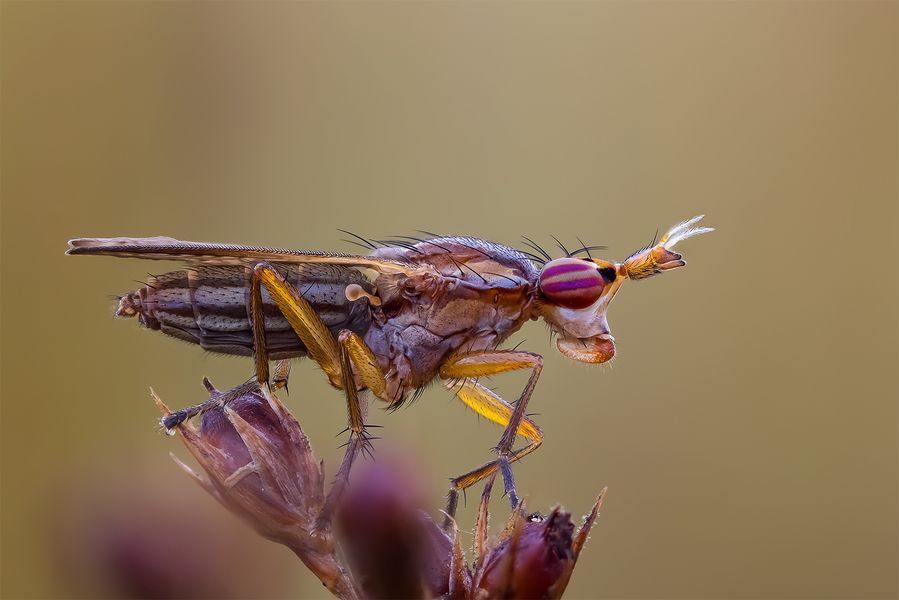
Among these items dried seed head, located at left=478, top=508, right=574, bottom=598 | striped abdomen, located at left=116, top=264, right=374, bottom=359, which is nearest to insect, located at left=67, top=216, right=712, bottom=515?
striped abdomen, located at left=116, top=264, right=374, bottom=359

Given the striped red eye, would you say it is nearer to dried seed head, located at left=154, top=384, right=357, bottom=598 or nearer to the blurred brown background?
the blurred brown background

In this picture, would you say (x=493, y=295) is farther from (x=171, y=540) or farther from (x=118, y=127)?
(x=118, y=127)

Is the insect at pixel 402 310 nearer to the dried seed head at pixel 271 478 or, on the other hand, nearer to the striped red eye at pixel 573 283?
the striped red eye at pixel 573 283

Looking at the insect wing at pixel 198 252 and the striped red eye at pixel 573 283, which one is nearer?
the insect wing at pixel 198 252

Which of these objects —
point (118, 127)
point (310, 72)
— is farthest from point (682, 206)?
point (118, 127)

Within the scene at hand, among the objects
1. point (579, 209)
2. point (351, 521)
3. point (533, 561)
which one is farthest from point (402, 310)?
point (579, 209)

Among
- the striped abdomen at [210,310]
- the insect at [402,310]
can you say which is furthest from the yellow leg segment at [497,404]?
the striped abdomen at [210,310]
